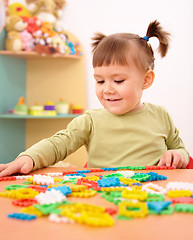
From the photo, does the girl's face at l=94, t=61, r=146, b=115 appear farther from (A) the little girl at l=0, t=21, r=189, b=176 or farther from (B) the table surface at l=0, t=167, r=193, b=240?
(B) the table surface at l=0, t=167, r=193, b=240

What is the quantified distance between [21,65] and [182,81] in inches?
50.7

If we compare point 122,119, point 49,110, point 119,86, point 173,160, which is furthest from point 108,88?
point 49,110

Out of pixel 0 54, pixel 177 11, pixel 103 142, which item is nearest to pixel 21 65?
pixel 0 54

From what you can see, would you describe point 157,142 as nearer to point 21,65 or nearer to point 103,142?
point 103,142

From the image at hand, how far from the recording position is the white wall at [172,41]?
2.60 m

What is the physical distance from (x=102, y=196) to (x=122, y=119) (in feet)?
2.03

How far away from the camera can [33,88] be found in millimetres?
2852

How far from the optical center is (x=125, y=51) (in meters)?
1.02

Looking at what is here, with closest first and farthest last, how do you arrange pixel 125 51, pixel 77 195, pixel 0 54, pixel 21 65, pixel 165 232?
pixel 165 232 < pixel 77 195 < pixel 125 51 < pixel 0 54 < pixel 21 65

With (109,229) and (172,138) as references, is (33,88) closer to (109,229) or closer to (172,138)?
(172,138)

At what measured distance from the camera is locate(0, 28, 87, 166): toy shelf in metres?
2.60

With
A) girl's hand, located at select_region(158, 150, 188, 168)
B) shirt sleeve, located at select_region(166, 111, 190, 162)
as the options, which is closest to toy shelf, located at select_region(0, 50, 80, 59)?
shirt sleeve, located at select_region(166, 111, 190, 162)

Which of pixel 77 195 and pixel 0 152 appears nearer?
pixel 77 195

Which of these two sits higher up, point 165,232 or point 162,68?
point 162,68
